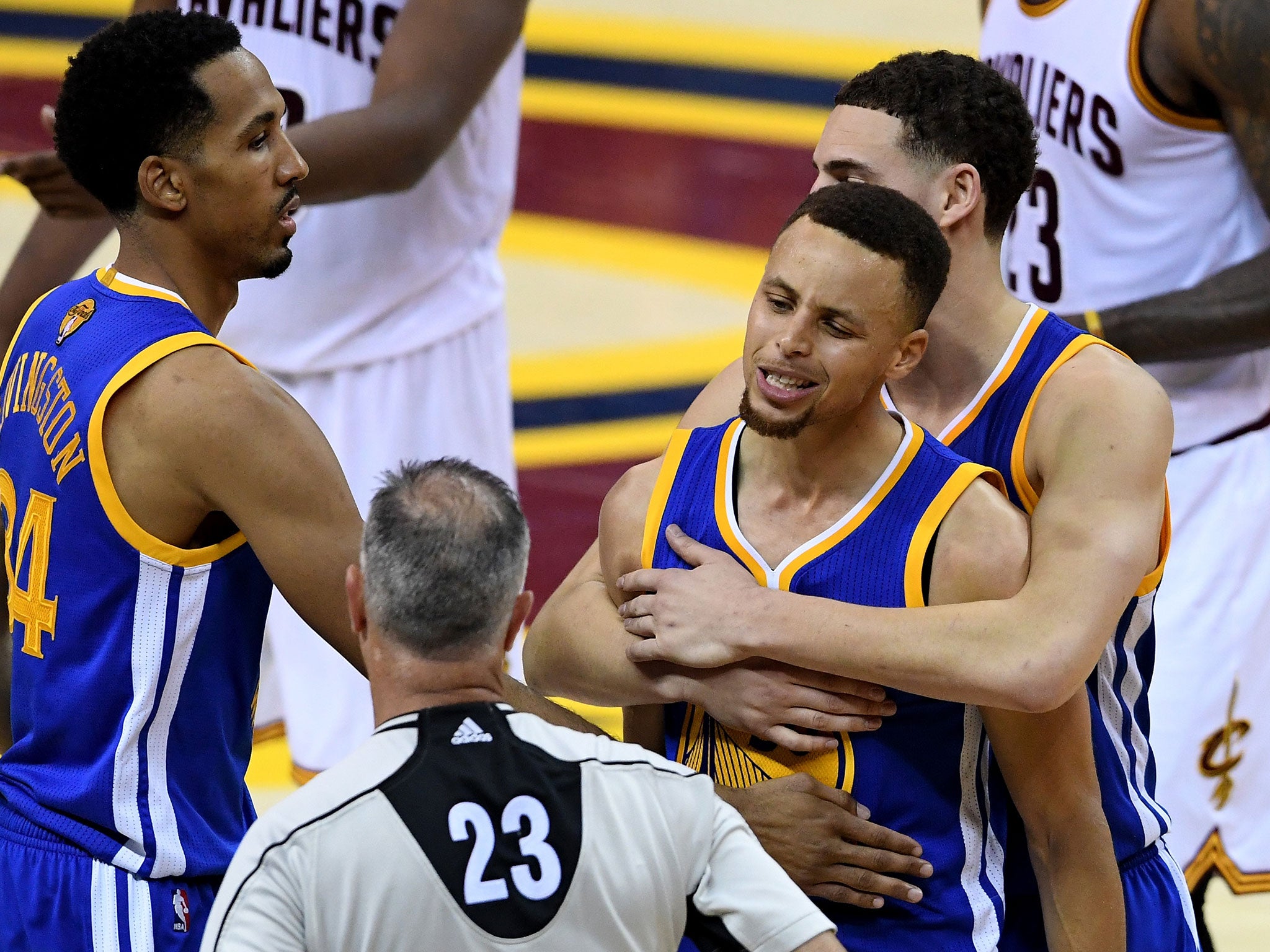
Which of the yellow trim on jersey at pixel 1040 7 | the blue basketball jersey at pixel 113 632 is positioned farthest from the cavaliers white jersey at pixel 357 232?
the blue basketball jersey at pixel 113 632

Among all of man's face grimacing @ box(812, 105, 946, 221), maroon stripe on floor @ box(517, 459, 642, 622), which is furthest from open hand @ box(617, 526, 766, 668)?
maroon stripe on floor @ box(517, 459, 642, 622)

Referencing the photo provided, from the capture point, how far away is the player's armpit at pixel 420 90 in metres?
4.57

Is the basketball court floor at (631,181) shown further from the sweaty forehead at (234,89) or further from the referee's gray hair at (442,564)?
the referee's gray hair at (442,564)

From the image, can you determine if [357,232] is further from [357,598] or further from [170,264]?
[357,598]

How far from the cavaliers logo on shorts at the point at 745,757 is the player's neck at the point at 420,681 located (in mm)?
673

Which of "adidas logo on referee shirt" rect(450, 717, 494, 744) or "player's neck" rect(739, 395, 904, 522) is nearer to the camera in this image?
"adidas logo on referee shirt" rect(450, 717, 494, 744)

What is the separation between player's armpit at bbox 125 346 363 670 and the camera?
8.71 ft

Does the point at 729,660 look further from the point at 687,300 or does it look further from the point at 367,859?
the point at 687,300

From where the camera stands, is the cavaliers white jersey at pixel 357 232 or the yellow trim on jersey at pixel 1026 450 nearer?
the yellow trim on jersey at pixel 1026 450

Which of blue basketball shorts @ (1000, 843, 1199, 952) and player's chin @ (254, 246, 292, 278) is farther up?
player's chin @ (254, 246, 292, 278)

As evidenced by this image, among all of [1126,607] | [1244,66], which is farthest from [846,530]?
[1244,66]

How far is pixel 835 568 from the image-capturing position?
2635 millimetres

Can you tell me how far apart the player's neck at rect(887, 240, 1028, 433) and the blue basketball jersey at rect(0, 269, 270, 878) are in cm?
118

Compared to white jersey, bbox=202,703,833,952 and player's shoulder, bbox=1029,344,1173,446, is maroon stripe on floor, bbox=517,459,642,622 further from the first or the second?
white jersey, bbox=202,703,833,952
